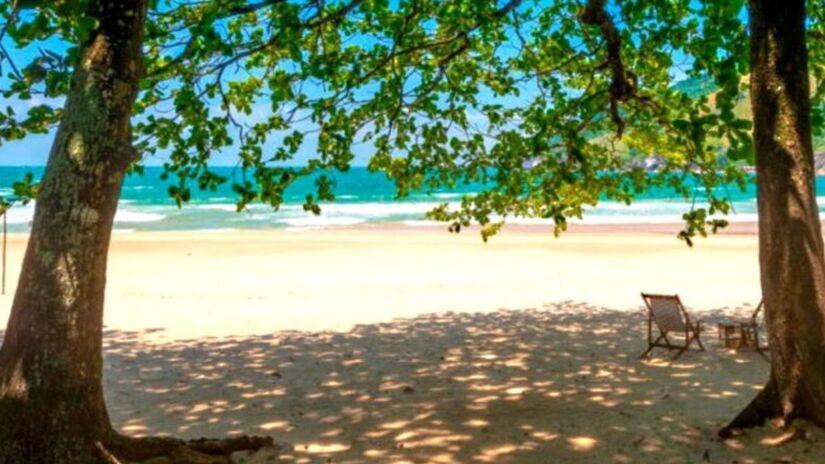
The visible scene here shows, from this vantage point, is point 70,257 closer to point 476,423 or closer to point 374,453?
point 374,453

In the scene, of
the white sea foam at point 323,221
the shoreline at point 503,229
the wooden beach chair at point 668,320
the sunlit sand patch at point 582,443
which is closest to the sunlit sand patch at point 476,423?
the sunlit sand patch at point 582,443

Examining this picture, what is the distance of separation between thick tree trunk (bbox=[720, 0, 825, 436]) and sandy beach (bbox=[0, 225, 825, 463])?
20.5 inches

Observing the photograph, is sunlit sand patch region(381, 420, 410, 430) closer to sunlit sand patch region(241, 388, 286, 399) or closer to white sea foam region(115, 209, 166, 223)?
sunlit sand patch region(241, 388, 286, 399)

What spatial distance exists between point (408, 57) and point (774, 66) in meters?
4.29

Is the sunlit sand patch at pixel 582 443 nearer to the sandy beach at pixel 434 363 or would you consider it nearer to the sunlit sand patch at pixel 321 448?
the sandy beach at pixel 434 363

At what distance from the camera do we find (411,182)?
9.09 metres

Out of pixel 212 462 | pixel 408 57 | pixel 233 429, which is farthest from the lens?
pixel 408 57

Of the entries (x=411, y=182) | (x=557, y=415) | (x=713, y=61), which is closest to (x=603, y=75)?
(x=713, y=61)

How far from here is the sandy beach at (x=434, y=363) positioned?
598cm

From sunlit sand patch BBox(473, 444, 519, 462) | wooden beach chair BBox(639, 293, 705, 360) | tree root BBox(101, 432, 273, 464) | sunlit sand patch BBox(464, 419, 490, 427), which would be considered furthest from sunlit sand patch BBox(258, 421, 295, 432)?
wooden beach chair BBox(639, 293, 705, 360)

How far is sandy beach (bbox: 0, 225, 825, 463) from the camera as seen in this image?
5977 millimetres

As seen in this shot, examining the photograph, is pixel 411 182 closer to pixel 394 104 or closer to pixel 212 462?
pixel 394 104

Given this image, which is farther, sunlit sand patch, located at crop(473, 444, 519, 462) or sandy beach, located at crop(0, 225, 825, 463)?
sandy beach, located at crop(0, 225, 825, 463)

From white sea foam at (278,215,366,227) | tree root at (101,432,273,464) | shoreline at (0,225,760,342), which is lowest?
shoreline at (0,225,760,342)
